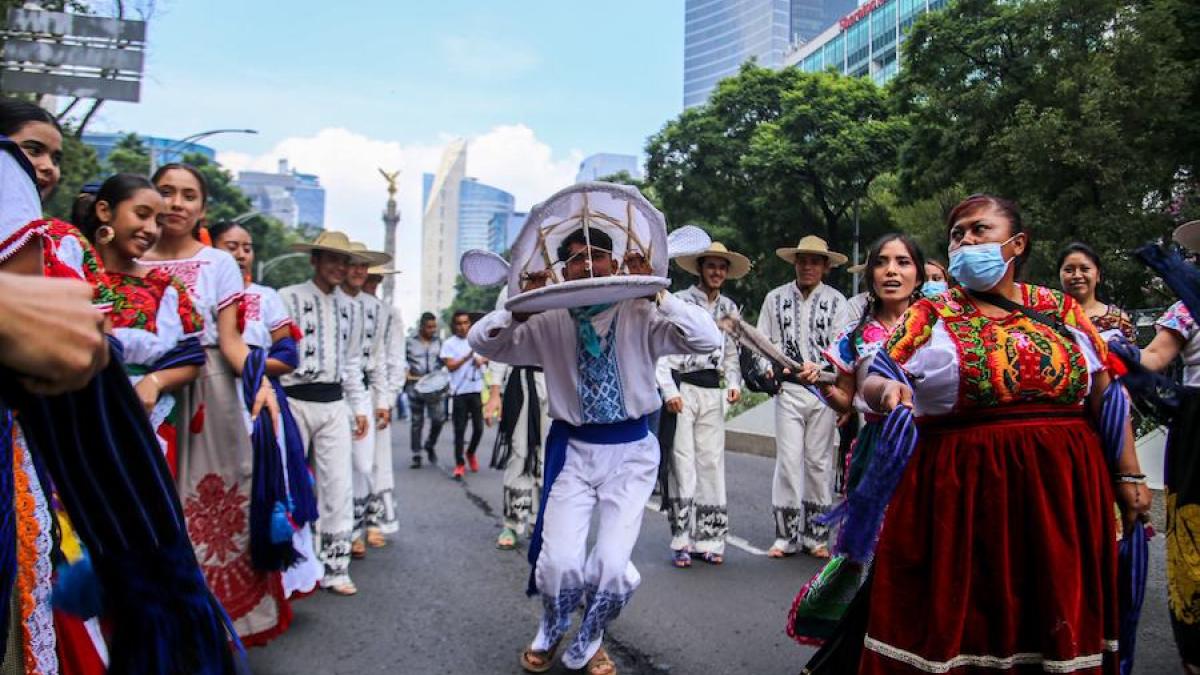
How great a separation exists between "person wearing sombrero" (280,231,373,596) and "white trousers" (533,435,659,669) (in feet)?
7.07

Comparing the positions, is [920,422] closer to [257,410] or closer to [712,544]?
[257,410]

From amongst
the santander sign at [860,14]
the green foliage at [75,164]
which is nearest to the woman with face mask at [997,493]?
the green foliage at [75,164]

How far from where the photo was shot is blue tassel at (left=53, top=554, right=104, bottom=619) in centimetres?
176

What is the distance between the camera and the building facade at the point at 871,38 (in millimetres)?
66562

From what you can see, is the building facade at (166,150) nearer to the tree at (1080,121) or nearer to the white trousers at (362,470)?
the white trousers at (362,470)

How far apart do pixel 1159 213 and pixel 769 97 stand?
60.4 ft

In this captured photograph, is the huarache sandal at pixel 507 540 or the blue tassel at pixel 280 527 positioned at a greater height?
the blue tassel at pixel 280 527

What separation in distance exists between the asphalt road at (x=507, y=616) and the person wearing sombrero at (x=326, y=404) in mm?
325

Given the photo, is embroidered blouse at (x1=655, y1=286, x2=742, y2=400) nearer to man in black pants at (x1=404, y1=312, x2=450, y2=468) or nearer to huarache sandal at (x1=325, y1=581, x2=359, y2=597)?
huarache sandal at (x1=325, y1=581, x2=359, y2=597)

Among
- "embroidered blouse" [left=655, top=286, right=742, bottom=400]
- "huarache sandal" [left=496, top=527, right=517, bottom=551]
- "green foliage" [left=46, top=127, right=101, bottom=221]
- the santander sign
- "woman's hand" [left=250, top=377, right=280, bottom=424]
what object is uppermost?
the santander sign

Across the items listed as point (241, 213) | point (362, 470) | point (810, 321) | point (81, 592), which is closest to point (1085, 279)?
point (810, 321)

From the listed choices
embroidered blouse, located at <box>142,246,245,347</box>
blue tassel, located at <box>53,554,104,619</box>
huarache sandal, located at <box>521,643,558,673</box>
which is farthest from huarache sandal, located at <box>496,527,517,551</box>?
blue tassel, located at <box>53,554,104,619</box>

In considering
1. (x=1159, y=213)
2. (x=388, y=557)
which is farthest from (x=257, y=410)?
(x=1159, y=213)

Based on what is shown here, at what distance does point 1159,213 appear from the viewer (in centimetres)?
1684
